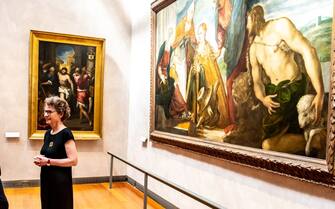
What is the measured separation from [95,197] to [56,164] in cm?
346

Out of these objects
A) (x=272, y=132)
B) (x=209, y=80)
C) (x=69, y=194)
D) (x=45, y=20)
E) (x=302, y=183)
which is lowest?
(x=69, y=194)

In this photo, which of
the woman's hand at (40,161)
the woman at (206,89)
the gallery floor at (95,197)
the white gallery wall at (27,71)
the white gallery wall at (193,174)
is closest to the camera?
the white gallery wall at (193,174)

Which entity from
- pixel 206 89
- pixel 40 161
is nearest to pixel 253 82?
pixel 206 89

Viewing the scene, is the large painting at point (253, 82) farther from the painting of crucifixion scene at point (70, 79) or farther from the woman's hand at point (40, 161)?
the painting of crucifixion scene at point (70, 79)

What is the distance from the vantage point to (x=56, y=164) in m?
4.18

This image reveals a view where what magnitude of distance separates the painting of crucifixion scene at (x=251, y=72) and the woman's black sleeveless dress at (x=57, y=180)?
6.81 ft

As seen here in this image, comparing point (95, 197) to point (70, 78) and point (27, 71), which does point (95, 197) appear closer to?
point (70, 78)

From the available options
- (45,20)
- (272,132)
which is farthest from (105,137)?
(272,132)

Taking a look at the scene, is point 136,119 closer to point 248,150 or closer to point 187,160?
point 187,160

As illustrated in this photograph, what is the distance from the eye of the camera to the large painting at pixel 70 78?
26.7ft

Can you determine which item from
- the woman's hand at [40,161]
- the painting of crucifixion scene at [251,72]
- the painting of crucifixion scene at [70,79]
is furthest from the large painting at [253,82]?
the painting of crucifixion scene at [70,79]

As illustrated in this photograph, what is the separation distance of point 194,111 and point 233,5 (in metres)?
1.78

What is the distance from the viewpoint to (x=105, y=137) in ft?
29.1

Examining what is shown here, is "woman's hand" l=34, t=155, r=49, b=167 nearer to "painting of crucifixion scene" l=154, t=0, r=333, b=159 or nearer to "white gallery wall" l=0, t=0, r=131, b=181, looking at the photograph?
"painting of crucifixion scene" l=154, t=0, r=333, b=159
